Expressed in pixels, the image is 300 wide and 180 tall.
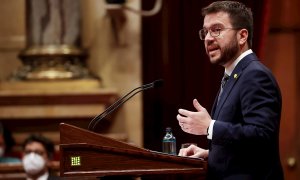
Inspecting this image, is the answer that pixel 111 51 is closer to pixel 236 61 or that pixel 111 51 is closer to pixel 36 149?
pixel 36 149

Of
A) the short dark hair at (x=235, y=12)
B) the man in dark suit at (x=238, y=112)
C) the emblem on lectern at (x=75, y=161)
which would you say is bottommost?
the emblem on lectern at (x=75, y=161)

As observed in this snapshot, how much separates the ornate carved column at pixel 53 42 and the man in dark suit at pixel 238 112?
2.84 metres

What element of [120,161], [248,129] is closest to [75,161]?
[120,161]

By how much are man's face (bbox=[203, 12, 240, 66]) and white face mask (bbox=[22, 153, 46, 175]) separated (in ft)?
6.74

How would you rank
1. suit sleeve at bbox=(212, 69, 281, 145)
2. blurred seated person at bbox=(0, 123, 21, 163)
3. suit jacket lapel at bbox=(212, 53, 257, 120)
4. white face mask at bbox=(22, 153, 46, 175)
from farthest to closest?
blurred seated person at bbox=(0, 123, 21, 163), white face mask at bbox=(22, 153, 46, 175), suit jacket lapel at bbox=(212, 53, 257, 120), suit sleeve at bbox=(212, 69, 281, 145)

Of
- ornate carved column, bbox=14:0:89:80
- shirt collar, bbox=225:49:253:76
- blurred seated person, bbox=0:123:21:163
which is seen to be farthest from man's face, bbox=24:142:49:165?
shirt collar, bbox=225:49:253:76

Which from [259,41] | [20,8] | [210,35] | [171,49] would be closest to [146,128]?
[171,49]

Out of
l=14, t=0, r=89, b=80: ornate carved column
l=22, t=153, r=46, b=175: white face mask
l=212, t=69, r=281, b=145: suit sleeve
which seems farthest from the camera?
l=14, t=0, r=89, b=80: ornate carved column

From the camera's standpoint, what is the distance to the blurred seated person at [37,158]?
13.1 feet

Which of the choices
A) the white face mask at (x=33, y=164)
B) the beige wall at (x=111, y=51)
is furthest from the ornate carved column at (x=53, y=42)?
the white face mask at (x=33, y=164)

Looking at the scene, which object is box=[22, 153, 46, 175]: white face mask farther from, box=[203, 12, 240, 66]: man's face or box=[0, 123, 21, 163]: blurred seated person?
box=[203, 12, 240, 66]: man's face

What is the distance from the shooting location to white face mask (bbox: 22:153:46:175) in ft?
13.1

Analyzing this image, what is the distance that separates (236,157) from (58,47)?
3.11m

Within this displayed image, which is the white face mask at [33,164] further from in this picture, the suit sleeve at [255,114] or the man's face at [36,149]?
the suit sleeve at [255,114]
